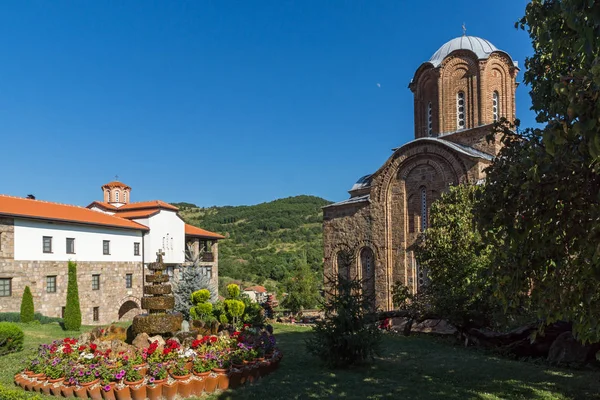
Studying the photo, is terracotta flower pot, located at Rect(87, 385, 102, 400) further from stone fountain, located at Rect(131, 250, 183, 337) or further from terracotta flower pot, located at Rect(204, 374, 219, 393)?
stone fountain, located at Rect(131, 250, 183, 337)

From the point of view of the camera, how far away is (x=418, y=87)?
71.3 feet

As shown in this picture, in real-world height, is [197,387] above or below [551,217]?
below

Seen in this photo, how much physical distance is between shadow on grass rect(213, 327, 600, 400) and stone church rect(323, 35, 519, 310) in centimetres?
844

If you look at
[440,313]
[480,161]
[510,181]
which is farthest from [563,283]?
[480,161]

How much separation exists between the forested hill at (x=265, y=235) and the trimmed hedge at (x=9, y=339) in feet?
108

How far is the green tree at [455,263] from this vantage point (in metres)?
12.6

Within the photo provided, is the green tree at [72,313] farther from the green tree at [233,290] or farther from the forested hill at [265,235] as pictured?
the forested hill at [265,235]

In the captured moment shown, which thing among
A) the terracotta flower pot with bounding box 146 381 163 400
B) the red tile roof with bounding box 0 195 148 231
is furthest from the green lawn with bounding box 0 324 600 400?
the red tile roof with bounding box 0 195 148 231

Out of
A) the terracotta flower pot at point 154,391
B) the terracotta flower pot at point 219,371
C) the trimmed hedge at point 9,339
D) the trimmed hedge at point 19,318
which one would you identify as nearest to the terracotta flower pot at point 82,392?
the terracotta flower pot at point 154,391

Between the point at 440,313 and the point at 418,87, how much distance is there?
40.2 feet

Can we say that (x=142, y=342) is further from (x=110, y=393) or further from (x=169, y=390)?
(x=169, y=390)

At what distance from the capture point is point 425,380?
8.32m

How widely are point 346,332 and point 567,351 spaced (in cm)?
481

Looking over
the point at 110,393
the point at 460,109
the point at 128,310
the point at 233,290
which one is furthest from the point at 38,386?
the point at 128,310
